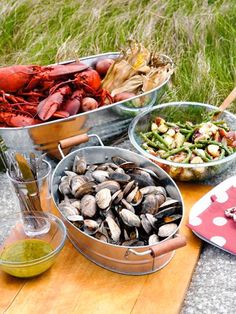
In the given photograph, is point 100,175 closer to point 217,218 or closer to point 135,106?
point 217,218

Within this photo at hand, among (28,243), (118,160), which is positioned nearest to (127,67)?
(118,160)

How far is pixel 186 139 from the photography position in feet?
9.32

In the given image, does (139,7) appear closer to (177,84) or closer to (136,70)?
(177,84)

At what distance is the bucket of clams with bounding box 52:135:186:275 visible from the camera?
206 cm

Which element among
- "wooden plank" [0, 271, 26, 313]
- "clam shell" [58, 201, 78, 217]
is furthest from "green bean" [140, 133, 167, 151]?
"wooden plank" [0, 271, 26, 313]

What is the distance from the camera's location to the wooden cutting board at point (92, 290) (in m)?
2.00

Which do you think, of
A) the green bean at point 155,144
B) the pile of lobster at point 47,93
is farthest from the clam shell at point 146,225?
the pile of lobster at point 47,93

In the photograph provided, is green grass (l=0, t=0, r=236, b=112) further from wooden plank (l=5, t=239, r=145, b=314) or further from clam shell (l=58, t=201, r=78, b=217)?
wooden plank (l=5, t=239, r=145, b=314)

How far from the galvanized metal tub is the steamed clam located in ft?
1.05

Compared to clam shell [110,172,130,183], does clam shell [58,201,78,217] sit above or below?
below

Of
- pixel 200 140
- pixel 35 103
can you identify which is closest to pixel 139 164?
pixel 200 140

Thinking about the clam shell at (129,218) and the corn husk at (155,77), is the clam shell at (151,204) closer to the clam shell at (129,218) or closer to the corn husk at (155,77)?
the clam shell at (129,218)

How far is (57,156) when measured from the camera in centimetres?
275

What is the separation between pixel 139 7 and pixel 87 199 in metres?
2.54
